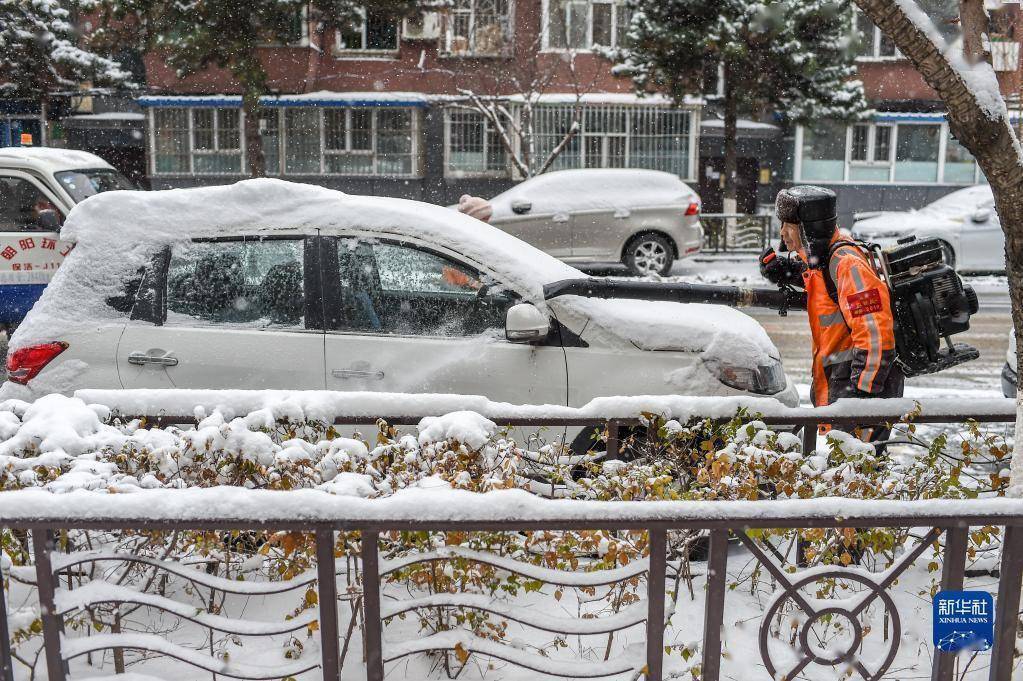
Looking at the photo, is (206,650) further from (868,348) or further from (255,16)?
(255,16)

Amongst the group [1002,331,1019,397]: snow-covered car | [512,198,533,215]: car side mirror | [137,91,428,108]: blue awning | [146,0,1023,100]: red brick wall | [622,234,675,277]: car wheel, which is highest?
[146,0,1023,100]: red brick wall

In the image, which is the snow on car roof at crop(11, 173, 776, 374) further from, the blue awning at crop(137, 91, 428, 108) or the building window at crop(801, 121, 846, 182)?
the building window at crop(801, 121, 846, 182)

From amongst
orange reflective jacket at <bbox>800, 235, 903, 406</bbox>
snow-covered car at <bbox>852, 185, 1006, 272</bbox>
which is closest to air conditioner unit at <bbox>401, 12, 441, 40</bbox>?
snow-covered car at <bbox>852, 185, 1006, 272</bbox>

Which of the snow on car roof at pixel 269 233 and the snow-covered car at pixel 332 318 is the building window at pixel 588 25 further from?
the snow-covered car at pixel 332 318

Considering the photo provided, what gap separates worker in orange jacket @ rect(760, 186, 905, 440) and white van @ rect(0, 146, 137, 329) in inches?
265

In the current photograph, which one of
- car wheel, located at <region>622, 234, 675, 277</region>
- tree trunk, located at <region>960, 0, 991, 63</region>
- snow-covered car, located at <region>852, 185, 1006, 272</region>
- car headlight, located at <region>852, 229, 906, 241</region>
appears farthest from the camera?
car headlight, located at <region>852, 229, 906, 241</region>

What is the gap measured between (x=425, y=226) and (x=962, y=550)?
3.16 metres

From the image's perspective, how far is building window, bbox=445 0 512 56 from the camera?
80.7 ft

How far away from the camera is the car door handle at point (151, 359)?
4.91 m

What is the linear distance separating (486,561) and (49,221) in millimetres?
7901

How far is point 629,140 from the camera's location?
26375 millimetres

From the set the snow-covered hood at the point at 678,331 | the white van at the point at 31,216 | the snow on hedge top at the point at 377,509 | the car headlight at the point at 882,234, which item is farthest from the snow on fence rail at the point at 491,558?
the car headlight at the point at 882,234

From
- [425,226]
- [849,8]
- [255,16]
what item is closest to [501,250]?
[425,226]

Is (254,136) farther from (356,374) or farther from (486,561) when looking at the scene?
(486,561)
